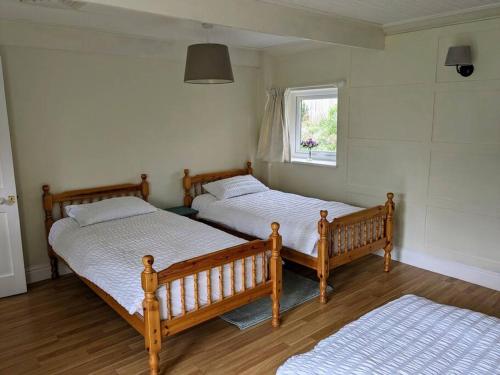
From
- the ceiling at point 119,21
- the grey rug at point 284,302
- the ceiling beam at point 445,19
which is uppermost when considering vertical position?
the ceiling at point 119,21

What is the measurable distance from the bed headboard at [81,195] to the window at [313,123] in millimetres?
2034

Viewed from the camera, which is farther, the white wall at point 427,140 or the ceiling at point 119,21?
the white wall at point 427,140

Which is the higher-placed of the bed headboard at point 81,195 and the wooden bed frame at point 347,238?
the bed headboard at point 81,195

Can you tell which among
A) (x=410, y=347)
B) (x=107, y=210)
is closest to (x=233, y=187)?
(x=107, y=210)

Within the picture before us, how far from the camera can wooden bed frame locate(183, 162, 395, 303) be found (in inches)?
134

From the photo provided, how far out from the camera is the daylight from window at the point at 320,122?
16.3ft

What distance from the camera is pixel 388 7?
3.28 meters

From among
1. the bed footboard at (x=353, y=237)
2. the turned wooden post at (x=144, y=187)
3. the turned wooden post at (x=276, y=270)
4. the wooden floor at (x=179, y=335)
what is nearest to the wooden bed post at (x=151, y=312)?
the wooden floor at (x=179, y=335)

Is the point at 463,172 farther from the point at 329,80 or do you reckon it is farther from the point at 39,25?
the point at 39,25

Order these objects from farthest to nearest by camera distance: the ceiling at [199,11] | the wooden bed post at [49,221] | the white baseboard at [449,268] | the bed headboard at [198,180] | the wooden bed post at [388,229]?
the bed headboard at [198,180]
the wooden bed post at [388,229]
the wooden bed post at [49,221]
the white baseboard at [449,268]
the ceiling at [199,11]

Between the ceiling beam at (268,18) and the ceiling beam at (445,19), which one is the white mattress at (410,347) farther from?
the ceiling beam at (445,19)

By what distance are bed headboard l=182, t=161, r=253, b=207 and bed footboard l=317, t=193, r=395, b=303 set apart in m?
1.96

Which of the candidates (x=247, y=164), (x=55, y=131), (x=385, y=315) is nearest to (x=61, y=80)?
(x=55, y=131)

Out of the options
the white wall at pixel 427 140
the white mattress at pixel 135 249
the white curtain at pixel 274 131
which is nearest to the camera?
the white mattress at pixel 135 249
